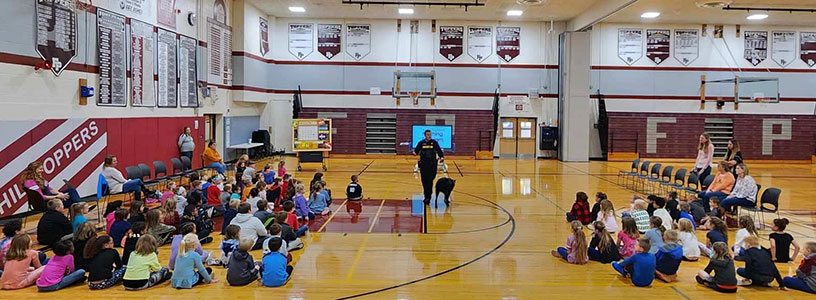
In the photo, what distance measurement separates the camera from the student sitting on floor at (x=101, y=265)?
6484mm

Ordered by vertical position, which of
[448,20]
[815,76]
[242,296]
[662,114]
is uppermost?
[448,20]

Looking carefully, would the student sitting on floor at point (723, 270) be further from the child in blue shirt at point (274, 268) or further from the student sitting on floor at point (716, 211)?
the child in blue shirt at point (274, 268)

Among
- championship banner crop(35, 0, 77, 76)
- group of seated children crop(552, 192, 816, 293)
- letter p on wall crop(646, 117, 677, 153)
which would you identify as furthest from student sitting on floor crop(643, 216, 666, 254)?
letter p on wall crop(646, 117, 677, 153)

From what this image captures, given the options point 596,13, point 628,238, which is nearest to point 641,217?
point 628,238

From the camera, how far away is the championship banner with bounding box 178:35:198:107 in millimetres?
17328

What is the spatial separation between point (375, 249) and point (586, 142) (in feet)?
59.5

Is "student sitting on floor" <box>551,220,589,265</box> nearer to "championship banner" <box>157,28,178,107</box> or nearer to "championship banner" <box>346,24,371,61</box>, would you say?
"championship banner" <box>157,28,178,107</box>

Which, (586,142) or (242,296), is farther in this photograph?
(586,142)

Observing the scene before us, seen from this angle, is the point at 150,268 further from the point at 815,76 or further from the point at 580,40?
the point at 815,76

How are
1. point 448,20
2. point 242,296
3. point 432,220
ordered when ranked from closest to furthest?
point 242,296, point 432,220, point 448,20

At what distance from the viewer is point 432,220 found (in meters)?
10.8

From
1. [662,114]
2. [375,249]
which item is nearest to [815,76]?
[662,114]

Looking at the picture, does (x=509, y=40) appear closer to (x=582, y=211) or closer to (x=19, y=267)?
(x=582, y=211)

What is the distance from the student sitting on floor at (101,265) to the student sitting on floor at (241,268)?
4.06 feet
